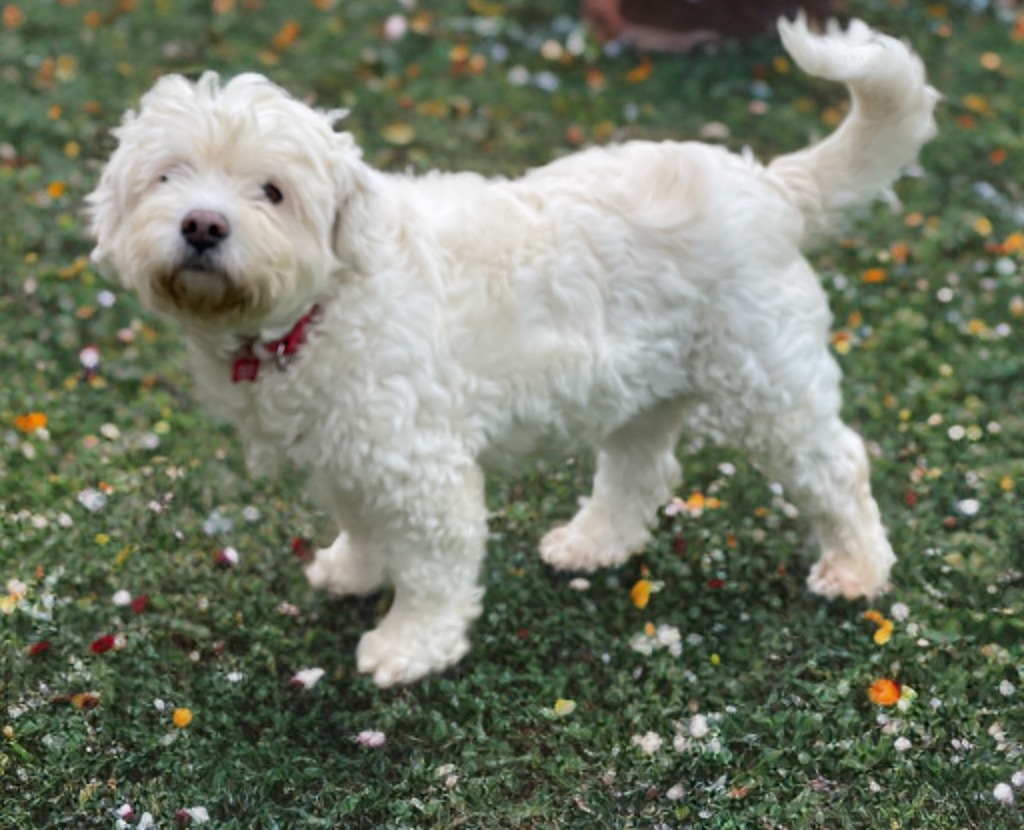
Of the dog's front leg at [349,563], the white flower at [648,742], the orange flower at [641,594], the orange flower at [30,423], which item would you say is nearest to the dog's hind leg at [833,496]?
the orange flower at [641,594]

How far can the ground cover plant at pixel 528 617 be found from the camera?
12.1 ft

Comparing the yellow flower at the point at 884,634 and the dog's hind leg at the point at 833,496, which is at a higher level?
the dog's hind leg at the point at 833,496

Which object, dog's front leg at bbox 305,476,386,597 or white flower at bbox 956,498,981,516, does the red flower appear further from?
white flower at bbox 956,498,981,516

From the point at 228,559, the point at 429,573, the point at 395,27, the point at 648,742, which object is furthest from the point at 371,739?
the point at 395,27

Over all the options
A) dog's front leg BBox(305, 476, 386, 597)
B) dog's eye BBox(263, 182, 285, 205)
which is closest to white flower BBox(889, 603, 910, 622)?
dog's front leg BBox(305, 476, 386, 597)

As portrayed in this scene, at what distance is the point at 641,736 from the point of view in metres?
3.88

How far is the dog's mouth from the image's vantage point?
10.4 ft

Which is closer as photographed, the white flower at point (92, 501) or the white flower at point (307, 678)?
the white flower at point (307, 678)

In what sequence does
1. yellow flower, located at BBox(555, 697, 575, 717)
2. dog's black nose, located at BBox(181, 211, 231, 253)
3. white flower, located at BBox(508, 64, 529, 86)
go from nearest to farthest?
1. dog's black nose, located at BBox(181, 211, 231, 253)
2. yellow flower, located at BBox(555, 697, 575, 717)
3. white flower, located at BBox(508, 64, 529, 86)

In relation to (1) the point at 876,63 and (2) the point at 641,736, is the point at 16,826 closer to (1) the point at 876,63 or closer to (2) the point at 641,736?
(2) the point at 641,736

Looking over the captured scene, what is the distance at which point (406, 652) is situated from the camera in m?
4.00

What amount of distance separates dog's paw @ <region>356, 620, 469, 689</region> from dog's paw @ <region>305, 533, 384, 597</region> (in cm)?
29

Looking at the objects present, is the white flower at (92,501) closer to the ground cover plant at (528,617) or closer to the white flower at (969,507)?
the ground cover plant at (528,617)

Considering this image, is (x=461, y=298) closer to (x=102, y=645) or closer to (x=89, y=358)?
(x=102, y=645)
